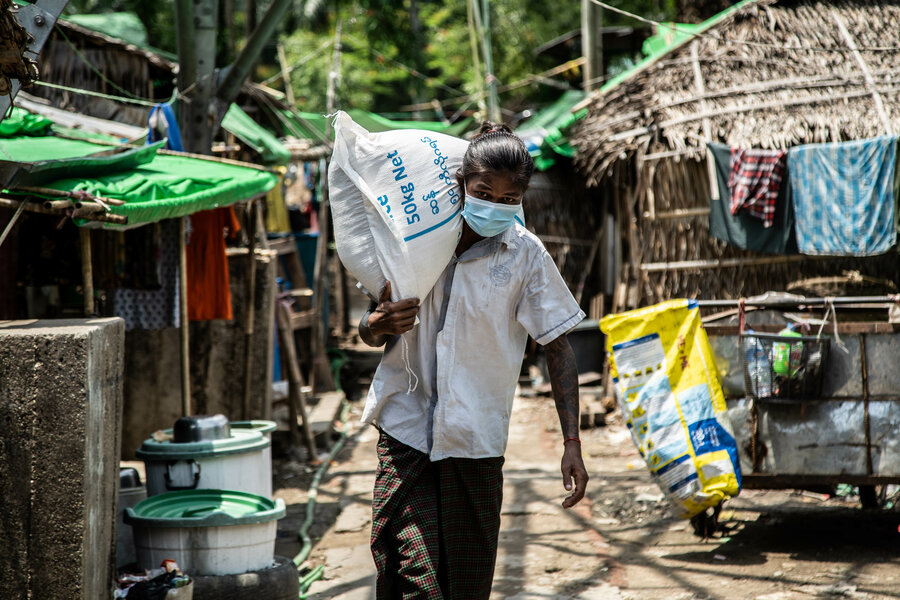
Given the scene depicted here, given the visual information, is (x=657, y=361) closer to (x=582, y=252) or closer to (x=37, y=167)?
(x=37, y=167)

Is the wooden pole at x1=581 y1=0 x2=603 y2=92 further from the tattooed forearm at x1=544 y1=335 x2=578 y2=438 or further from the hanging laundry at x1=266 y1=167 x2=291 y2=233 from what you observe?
the tattooed forearm at x1=544 y1=335 x2=578 y2=438

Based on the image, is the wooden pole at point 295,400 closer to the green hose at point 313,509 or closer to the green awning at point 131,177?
the green hose at point 313,509

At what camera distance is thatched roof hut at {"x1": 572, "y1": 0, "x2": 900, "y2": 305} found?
7.82 metres

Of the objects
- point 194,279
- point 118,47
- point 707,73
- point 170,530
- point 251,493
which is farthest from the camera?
point 118,47

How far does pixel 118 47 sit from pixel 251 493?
22.5 feet

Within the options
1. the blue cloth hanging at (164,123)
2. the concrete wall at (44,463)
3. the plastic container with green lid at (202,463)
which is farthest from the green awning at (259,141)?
the concrete wall at (44,463)

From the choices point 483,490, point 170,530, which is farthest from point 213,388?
point 483,490

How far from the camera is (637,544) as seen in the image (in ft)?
16.8

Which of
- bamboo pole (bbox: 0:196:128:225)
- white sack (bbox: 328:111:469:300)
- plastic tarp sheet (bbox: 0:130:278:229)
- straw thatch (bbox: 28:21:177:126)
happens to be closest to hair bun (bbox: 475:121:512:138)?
white sack (bbox: 328:111:469:300)

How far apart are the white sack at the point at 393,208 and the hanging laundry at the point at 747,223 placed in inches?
228

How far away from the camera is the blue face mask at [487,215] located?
2607 mm

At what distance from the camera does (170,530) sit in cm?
391

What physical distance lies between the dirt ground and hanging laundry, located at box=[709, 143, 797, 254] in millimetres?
2407

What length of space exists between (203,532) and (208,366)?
3125mm
